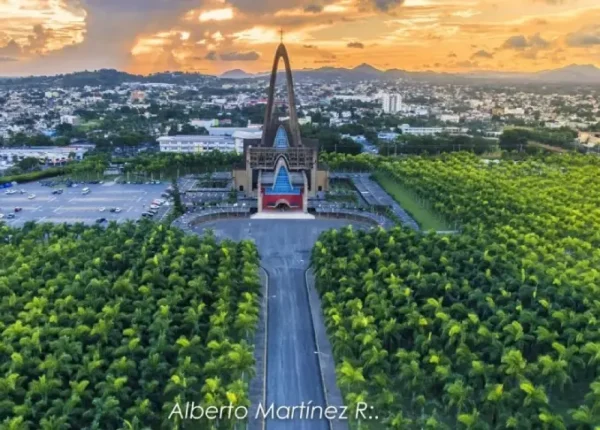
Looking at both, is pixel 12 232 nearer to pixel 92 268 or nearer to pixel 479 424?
pixel 92 268

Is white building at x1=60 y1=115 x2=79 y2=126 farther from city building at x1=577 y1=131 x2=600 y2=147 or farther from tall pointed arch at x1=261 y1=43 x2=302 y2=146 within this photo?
city building at x1=577 y1=131 x2=600 y2=147

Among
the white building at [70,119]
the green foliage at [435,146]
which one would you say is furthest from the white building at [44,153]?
the white building at [70,119]

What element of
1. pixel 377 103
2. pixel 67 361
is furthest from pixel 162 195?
pixel 377 103

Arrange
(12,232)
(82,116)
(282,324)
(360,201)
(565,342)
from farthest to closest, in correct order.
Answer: (82,116) < (360,201) < (12,232) < (282,324) < (565,342)

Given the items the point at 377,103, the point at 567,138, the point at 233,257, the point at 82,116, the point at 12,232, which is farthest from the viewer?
the point at 377,103

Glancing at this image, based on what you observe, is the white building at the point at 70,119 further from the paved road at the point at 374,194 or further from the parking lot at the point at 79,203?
the paved road at the point at 374,194

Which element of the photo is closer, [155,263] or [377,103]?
[155,263]
